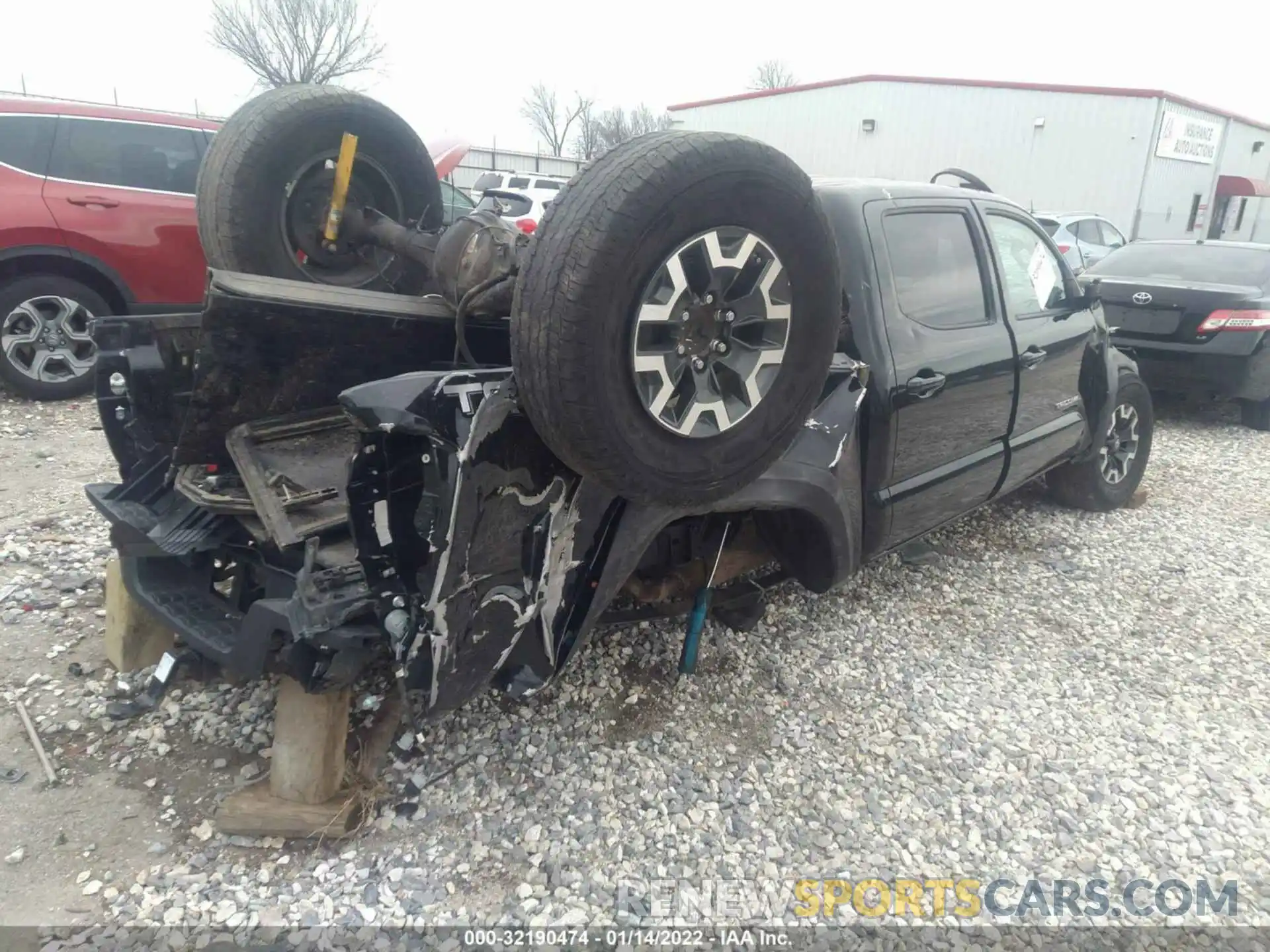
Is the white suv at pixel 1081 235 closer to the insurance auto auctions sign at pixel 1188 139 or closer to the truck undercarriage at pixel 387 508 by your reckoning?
the insurance auto auctions sign at pixel 1188 139

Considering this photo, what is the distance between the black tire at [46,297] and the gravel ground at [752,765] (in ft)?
8.42

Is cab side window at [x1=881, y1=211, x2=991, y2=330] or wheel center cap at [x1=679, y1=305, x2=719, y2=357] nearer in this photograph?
wheel center cap at [x1=679, y1=305, x2=719, y2=357]

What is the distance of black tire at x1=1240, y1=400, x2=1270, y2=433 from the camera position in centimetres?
698

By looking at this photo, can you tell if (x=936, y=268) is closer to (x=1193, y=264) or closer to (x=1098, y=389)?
(x=1098, y=389)

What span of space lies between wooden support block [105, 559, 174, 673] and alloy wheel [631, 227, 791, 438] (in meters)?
2.03

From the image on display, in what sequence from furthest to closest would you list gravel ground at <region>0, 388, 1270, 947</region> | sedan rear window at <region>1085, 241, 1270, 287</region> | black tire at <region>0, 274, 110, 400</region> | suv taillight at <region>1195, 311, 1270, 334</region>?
1. sedan rear window at <region>1085, 241, 1270, 287</region>
2. suv taillight at <region>1195, 311, 1270, 334</region>
3. black tire at <region>0, 274, 110, 400</region>
4. gravel ground at <region>0, 388, 1270, 947</region>

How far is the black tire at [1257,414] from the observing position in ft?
22.9

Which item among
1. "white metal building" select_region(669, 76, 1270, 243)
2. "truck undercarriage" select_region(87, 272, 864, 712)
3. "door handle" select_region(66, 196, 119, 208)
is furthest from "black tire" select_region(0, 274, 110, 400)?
"white metal building" select_region(669, 76, 1270, 243)

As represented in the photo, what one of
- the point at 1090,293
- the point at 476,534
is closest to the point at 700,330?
the point at 476,534

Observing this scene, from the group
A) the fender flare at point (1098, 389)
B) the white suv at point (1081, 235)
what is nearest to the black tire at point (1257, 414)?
the fender flare at point (1098, 389)

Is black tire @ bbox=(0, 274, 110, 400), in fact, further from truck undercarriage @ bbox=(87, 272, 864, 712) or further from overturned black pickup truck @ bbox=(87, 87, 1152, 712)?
truck undercarriage @ bbox=(87, 272, 864, 712)

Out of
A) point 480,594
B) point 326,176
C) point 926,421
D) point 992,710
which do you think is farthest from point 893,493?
point 326,176

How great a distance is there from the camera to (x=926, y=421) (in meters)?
3.10

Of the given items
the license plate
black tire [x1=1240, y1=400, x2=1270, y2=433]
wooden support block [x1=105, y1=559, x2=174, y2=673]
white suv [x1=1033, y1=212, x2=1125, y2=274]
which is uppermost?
white suv [x1=1033, y1=212, x2=1125, y2=274]
